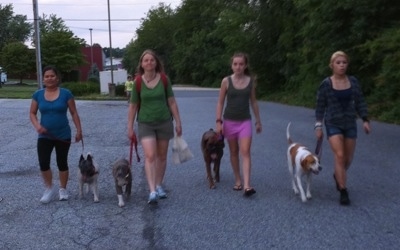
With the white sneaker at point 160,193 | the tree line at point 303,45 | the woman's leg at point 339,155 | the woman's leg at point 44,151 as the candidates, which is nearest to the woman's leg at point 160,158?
the white sneaker at point 160,193

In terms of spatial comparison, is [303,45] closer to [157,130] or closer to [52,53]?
[157,130]

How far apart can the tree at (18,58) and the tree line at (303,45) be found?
19999mm

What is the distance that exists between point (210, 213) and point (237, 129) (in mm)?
1372

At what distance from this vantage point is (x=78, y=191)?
27.0 feet

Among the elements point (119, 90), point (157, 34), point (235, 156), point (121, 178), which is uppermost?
point (157, 34)

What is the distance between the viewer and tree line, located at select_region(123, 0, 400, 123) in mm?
19156

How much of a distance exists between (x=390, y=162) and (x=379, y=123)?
7.56m

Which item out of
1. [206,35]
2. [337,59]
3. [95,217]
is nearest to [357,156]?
[337,59]

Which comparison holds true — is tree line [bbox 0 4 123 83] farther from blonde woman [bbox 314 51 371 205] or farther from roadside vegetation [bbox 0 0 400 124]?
blonde woman [bbox 314 51 371 205]

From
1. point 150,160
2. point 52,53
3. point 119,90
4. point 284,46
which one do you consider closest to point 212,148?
point 150,160

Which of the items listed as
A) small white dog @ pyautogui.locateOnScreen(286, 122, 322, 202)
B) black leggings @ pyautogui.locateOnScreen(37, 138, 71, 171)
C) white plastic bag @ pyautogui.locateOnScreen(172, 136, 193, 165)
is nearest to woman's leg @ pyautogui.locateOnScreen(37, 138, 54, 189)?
black leggings @ pyautogui.locateOnScreen(37, 138, 71, 171)

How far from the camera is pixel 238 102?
7.64 metres

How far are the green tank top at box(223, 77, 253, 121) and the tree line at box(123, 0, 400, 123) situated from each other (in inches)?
380

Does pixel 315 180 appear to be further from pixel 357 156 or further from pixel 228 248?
pixel 228 248
